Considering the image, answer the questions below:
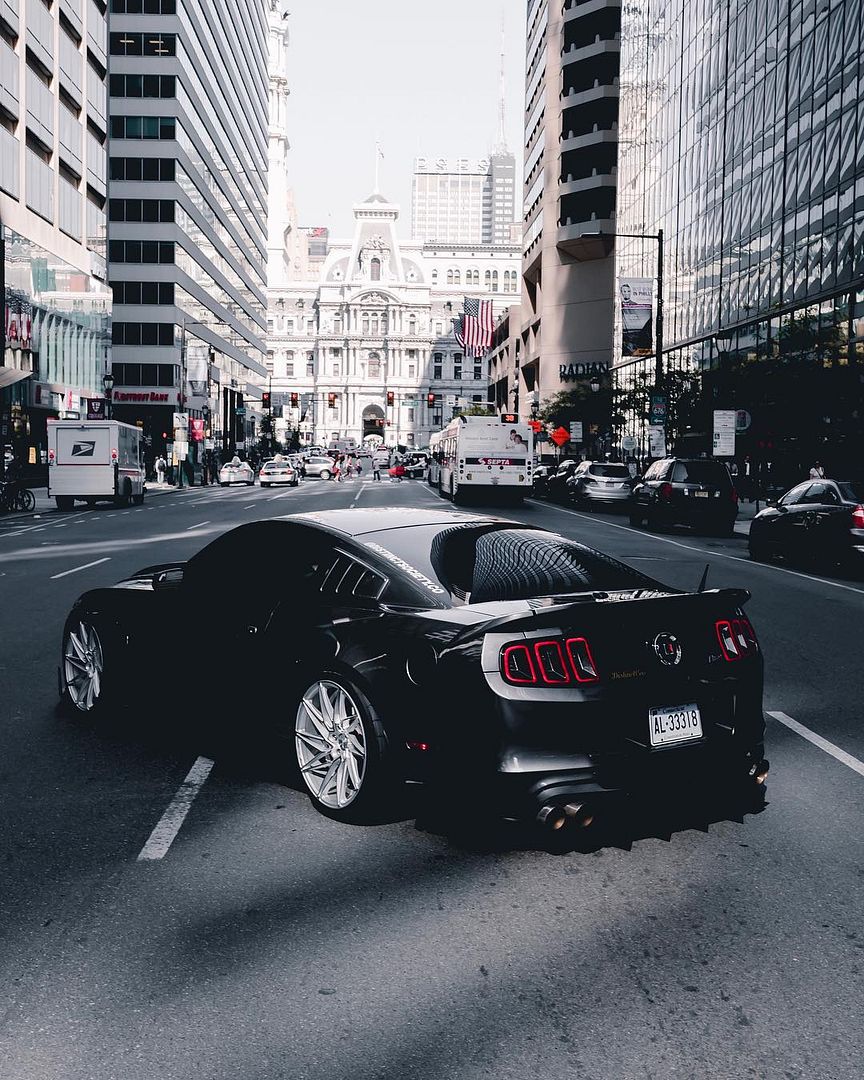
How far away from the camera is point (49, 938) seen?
403 cm

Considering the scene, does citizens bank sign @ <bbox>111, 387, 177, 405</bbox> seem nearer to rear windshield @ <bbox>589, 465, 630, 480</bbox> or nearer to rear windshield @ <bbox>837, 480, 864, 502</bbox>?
rear windshield @ <bbox>589, 465, 630, 480</bbox>

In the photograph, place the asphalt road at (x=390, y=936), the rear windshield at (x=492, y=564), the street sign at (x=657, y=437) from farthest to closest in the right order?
the street sign at (x=657, y=437)
the rear windshield at (x=492, y=564)
the asphalt road at (x=390, y=936)

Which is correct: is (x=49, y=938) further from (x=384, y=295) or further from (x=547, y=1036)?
(x=384, y=295)

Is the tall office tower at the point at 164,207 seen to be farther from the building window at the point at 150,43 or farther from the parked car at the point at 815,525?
the parked car at the point at 815,525

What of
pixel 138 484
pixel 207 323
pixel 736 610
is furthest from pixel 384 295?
pixel 736 610

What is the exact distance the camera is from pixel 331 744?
17.3ft

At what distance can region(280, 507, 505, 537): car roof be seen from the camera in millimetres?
5863

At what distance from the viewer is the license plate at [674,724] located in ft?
15.1

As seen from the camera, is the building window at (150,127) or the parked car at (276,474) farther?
the building window at (150,127)

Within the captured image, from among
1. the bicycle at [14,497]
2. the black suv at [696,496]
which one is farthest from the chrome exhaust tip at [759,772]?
the bicycle at [14,497]

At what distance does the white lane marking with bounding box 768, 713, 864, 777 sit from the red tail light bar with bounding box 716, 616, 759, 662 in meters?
1.77

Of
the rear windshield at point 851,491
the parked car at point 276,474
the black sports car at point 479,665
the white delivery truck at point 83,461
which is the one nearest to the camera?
the black sports car at point 479,665

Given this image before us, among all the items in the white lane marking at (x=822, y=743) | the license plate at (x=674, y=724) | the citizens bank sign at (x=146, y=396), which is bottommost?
the white lane marking at (x=822, y=743)

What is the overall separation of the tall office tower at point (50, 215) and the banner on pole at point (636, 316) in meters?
21.6
